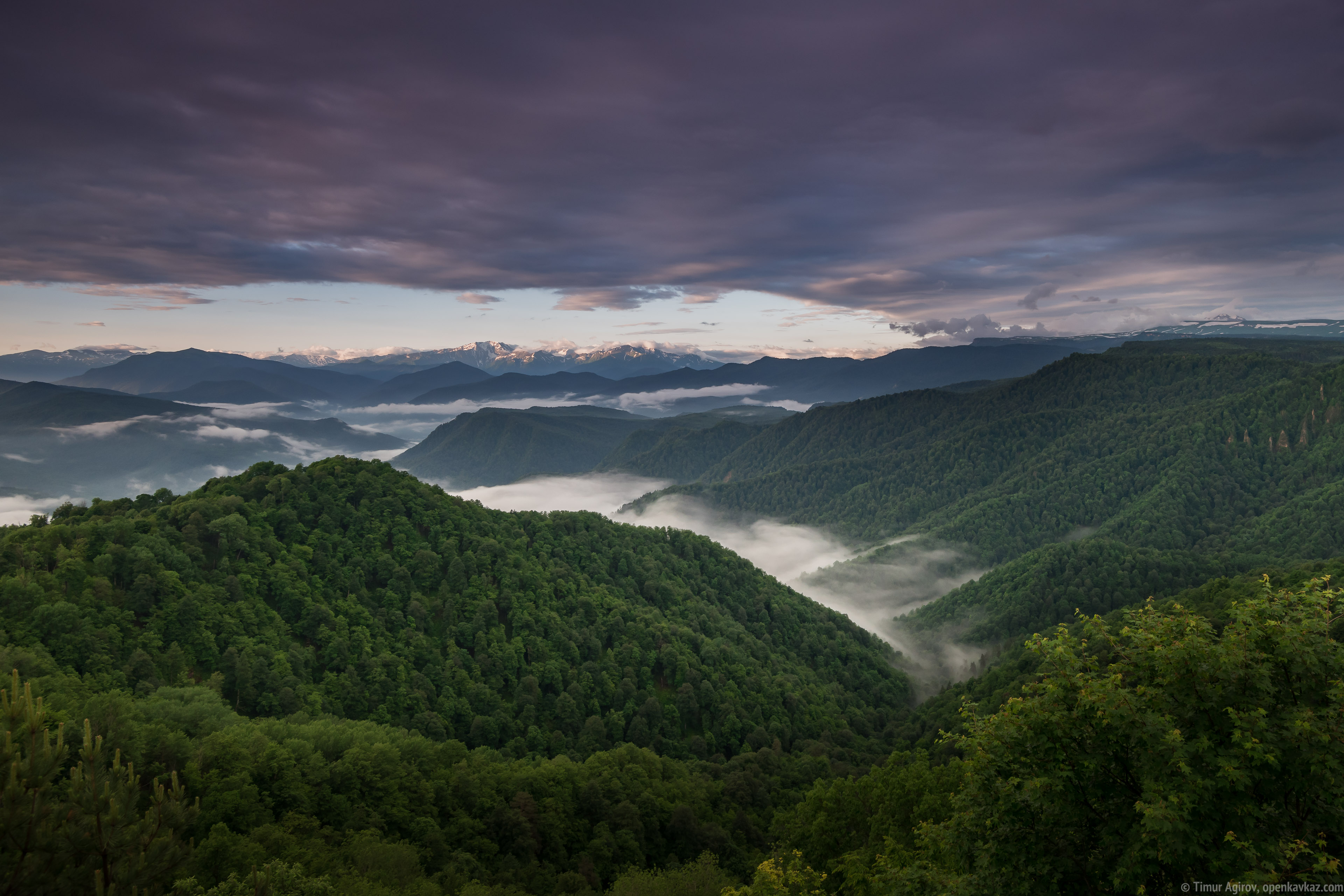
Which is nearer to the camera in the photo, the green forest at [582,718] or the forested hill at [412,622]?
the green forest at [582,718]

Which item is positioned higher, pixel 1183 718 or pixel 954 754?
pixel 1183 718

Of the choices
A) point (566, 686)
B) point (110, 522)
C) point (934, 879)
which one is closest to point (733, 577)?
point (566, 686)

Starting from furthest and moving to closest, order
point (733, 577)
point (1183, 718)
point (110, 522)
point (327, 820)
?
point (733, 577) < point (110, 522) < point (327, 820) < point (1183, 718)

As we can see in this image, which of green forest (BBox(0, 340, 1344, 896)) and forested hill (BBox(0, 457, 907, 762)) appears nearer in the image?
green forest (BBox(0, 340, 1344, 896))

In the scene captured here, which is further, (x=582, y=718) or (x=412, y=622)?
(x=582, y=718)

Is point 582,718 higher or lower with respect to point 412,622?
lower

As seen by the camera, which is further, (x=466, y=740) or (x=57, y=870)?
(x=466, y=740)

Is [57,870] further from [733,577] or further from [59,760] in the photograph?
[733,577]

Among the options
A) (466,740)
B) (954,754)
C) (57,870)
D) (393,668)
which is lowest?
(954,754)
